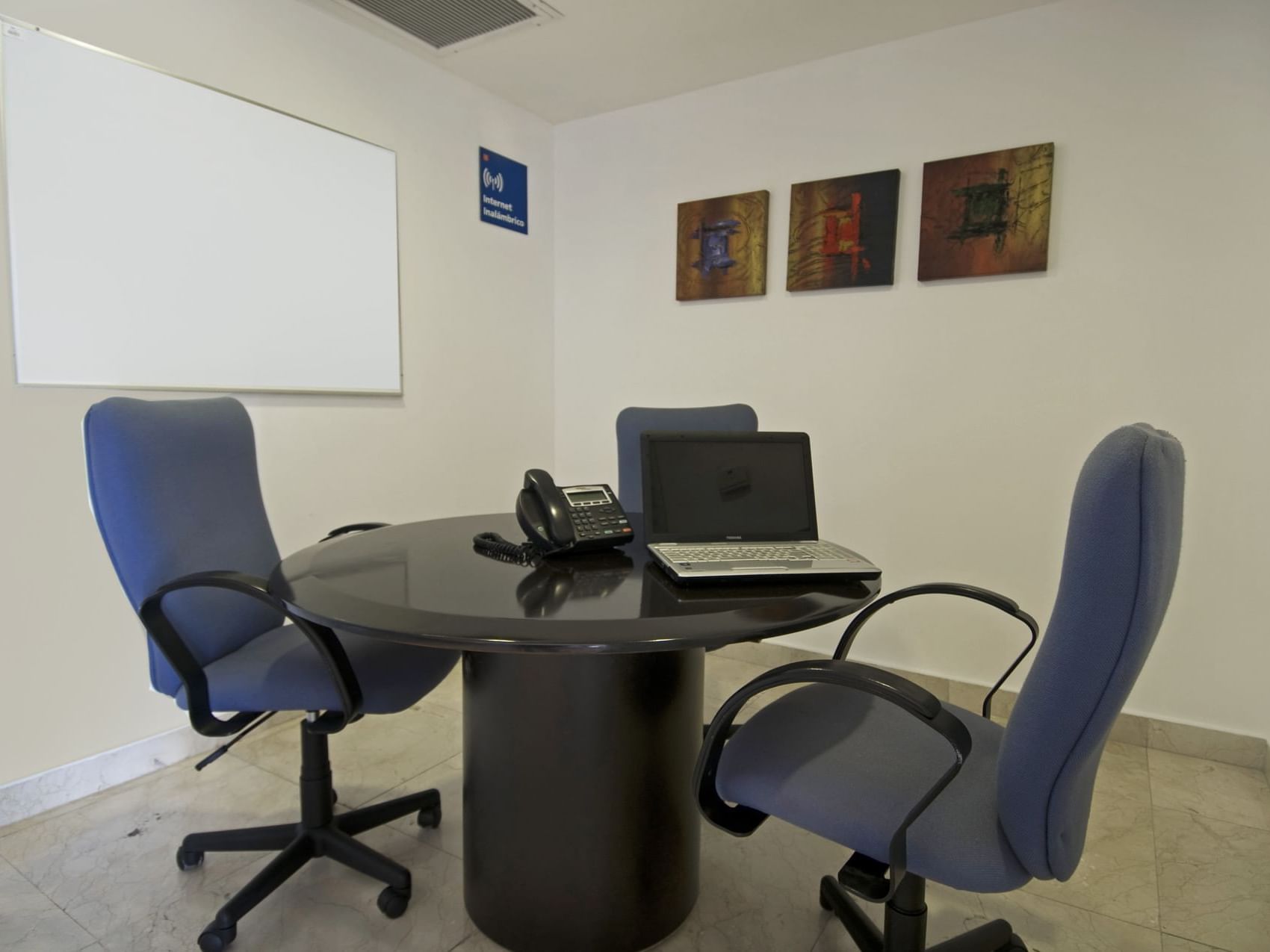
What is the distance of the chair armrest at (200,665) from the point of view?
4.74 ft

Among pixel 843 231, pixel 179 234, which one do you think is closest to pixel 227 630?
pixel 179 234

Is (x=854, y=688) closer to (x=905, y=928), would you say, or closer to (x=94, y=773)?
(x=905, y=928)

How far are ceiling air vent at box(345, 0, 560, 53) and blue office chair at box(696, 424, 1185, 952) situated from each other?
2609 millimetres

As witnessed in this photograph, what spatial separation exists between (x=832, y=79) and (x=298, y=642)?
9.74 ft

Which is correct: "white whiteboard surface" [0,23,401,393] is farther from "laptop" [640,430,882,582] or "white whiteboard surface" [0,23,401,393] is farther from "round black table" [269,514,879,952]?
"laptop" [640,430,882,582]

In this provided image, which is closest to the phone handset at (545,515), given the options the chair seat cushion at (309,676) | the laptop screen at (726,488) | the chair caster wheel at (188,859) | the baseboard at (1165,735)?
the laptop screen at (726,488)

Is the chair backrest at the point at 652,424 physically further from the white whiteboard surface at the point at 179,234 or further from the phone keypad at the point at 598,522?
the white whiteboard surface at the point at 179,234

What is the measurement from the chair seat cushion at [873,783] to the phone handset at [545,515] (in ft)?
1.79

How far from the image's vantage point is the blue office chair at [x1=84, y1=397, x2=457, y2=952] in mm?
1527

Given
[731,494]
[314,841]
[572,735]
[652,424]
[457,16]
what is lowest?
[314,841]

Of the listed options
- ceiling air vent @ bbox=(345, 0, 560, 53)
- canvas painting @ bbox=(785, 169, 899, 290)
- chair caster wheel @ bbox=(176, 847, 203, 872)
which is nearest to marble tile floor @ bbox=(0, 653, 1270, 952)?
chair caster wheel @ bbox=(176, 847, 203, 872)

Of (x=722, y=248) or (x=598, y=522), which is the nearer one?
(x=598, y=522)

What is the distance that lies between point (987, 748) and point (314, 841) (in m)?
1.60

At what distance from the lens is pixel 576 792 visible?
4.78 feet
